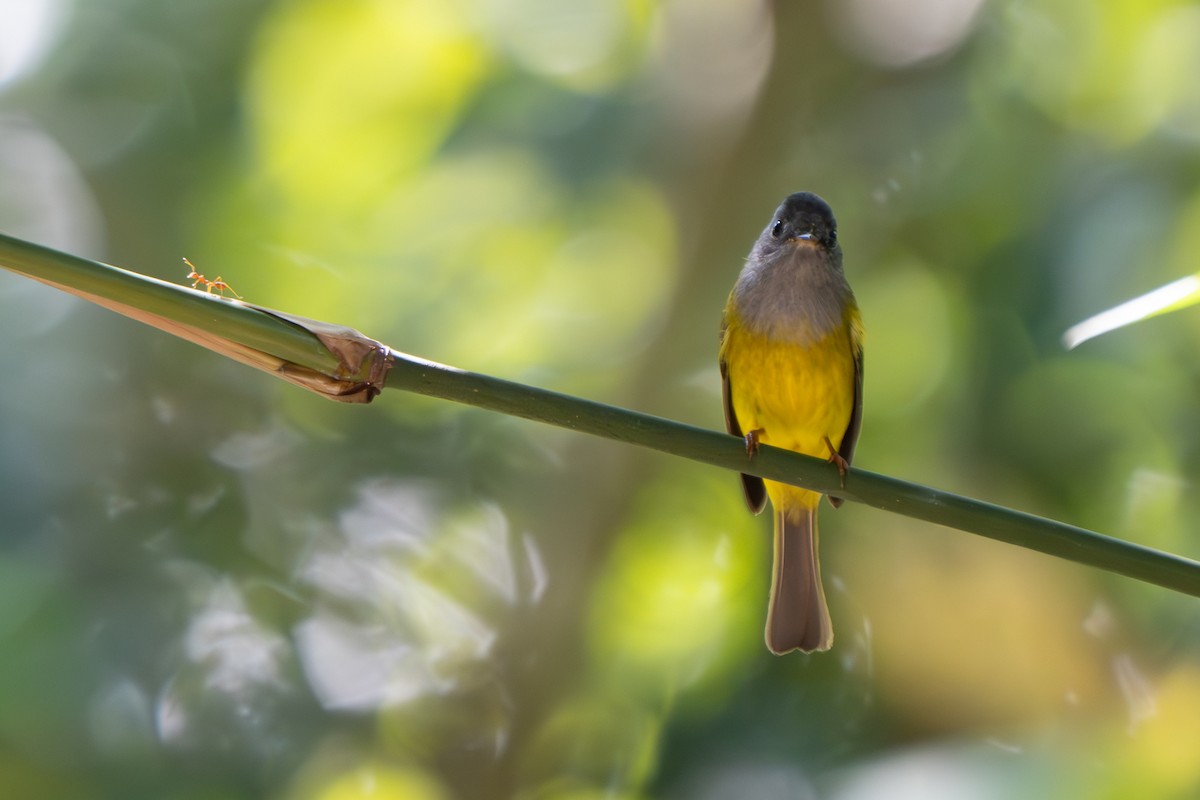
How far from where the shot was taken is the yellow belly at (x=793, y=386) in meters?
3.68

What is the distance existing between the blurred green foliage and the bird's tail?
2.32 feet

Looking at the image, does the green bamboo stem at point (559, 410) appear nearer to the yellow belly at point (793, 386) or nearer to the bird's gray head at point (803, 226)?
the yellow belly at point (793, 386)

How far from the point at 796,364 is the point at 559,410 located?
223cm

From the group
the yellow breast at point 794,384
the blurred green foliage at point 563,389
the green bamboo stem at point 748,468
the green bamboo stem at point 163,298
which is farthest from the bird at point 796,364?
the green bamboo stem at point 163,298

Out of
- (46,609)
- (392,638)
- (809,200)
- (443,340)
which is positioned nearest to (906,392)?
(809,200)

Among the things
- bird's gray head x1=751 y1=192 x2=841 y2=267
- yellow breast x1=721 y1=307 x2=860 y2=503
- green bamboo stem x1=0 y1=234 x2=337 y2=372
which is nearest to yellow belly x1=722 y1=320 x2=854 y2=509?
yellow breast x1=721 y1=307 x2=860 y2=503

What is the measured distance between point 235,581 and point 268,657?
328mm

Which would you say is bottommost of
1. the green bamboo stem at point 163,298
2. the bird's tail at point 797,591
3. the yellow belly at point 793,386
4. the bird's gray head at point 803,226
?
the green bamboo stem at point 163,298

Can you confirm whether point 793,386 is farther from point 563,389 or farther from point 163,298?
point 163,298

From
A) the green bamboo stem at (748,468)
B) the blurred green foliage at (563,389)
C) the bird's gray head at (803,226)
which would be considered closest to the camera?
the green bamboo stem at (748,468)

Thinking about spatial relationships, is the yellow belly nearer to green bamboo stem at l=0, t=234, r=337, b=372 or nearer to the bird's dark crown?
the bird's dark crown

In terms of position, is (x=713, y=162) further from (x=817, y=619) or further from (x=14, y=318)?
(x=14, y=318)

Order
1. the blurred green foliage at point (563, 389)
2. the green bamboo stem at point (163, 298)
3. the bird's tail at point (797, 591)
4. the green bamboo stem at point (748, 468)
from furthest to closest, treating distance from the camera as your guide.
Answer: the blurred green foliage at point (563, 389) < the bird's tail at point (797, 591) < the green bamboo stem at point (748, 468) < the green bamboo stem at point (163, 298)

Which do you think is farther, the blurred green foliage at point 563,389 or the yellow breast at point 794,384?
the blurred green foliage at point 563,389
